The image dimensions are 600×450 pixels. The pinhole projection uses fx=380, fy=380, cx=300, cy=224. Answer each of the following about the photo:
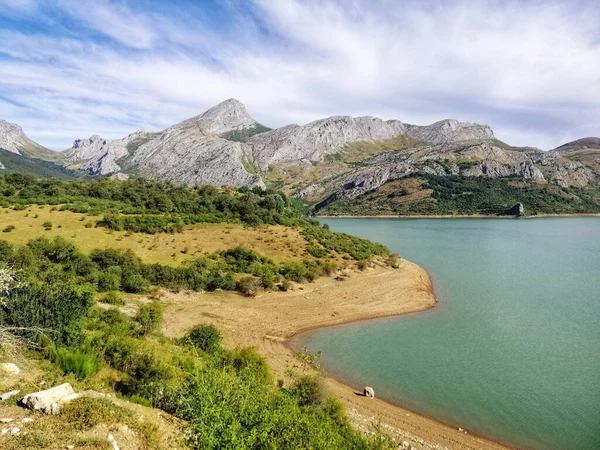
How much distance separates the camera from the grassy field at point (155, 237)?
38281mm

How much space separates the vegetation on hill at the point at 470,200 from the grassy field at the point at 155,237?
132 meters

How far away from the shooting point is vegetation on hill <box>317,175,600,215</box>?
16775 centimetres

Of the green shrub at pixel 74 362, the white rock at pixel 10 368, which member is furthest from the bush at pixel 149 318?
the white rock at pixel 10 368

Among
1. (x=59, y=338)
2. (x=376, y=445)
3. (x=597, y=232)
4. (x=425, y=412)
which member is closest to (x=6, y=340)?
(x=59, y=338)

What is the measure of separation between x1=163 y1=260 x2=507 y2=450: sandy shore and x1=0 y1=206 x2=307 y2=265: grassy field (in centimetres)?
805

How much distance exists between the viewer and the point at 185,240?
143 ft

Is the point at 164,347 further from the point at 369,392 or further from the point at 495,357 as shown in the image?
the point at 495,357

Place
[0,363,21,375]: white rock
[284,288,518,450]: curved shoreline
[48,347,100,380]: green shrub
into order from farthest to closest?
1. [284,288,518,450]: curved shoreline
2. [48,347,100,380]: green shrub
3. [0,363,21,375]: white rock

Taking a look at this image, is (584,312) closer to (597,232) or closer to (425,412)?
(425,412)

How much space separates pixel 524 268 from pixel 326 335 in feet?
126

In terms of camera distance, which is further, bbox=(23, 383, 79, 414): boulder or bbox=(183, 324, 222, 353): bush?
bbox=(183, 324, 222, 353): bush

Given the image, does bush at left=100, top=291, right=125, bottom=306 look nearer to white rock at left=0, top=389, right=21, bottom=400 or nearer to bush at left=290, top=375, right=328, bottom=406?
bush at left=290, top=375, right=328, bottom=406

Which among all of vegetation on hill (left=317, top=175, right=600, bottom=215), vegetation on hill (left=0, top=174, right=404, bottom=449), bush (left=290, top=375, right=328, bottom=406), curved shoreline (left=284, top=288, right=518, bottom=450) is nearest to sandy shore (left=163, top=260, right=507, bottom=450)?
curved shoreline (left=284, top=288, right=518, bottom=450)

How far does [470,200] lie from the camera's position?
178 meters
